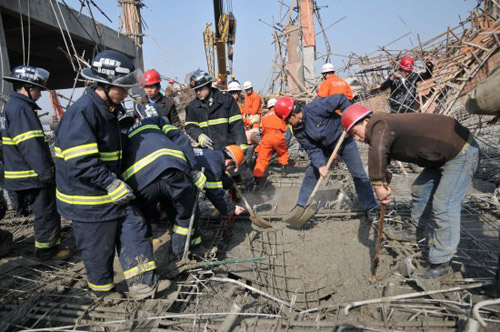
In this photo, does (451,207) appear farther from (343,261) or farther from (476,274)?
(343,261)

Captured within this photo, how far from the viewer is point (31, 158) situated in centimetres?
324

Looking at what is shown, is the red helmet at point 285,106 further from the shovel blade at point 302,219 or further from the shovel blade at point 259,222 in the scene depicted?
the shovel blade at point 259,222

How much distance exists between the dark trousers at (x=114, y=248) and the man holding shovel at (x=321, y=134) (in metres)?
1.82

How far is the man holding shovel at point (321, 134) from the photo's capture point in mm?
3766

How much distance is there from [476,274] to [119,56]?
345 cm

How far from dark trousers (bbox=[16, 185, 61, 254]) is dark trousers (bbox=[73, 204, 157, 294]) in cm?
123

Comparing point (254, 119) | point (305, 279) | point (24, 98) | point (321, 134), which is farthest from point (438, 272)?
point (254, 119)

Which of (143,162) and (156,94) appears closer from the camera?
(143,162)

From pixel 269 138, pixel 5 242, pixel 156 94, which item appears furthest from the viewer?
pixel 269 138

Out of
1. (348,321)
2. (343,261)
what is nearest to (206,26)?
(343,261)

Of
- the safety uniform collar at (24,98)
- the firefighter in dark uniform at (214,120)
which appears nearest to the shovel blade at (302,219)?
the firefighter in dark uniform at (214,120)

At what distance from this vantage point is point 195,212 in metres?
3.17

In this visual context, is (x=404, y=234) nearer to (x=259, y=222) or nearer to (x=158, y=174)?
(x=259, y=222)

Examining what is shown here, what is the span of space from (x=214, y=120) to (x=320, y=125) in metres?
1.67
